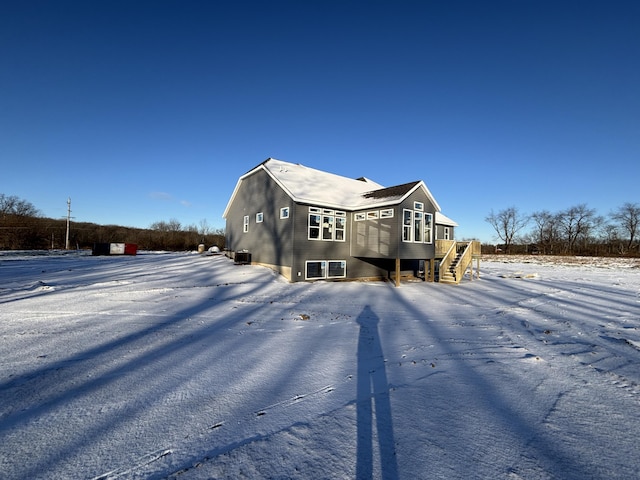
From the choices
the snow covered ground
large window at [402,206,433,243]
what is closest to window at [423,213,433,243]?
large window at [402,206,433,243]

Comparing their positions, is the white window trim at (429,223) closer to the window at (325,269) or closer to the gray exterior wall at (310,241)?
the gray exterior wall at (310,241)

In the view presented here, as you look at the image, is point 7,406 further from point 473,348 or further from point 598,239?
point 598,239

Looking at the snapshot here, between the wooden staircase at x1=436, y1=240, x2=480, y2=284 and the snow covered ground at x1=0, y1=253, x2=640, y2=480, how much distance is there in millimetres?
8822

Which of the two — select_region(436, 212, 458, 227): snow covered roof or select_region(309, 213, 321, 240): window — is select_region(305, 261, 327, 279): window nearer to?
select_region(309, 213, 321, 240): window

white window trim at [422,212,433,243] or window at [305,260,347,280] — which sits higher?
white window trim at [422,212,433,243]

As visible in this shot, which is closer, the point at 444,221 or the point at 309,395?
the point at 309,395

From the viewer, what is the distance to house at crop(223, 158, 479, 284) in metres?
15.1

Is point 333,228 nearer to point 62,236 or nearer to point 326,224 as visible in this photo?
point 326,224

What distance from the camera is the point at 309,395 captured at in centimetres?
373

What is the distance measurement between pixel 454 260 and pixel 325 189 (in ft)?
31.5

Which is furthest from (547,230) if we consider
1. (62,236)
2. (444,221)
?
(62,236)

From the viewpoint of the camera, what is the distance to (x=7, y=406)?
11.0 feet

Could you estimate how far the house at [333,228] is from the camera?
1509cm

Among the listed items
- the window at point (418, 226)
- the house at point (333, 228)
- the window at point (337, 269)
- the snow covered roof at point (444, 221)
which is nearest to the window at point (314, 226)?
the house at point (333, 228)
